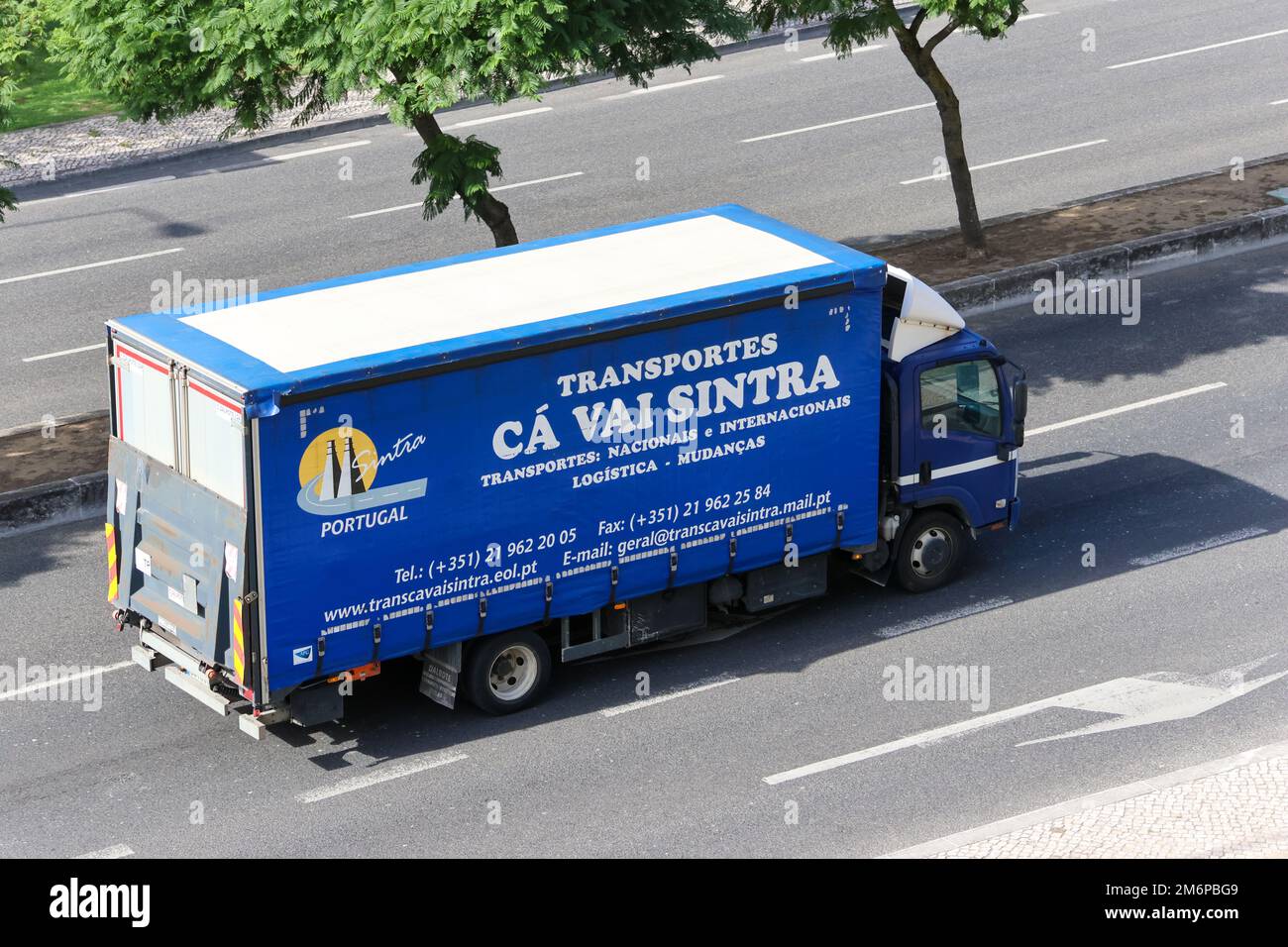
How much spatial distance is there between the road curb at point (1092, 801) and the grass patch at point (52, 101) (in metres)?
22.5

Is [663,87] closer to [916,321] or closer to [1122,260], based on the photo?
[1122,260]

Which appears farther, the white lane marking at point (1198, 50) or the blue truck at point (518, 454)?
the white lane marking at point (1198, 50)

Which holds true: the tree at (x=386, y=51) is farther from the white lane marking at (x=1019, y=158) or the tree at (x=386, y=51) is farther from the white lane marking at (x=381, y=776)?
the white lane marking at (x=1019, y=158)

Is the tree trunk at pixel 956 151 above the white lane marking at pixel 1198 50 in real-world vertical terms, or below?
below

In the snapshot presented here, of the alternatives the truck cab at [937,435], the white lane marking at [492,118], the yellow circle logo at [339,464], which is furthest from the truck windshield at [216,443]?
the white lane marking at [492,118]

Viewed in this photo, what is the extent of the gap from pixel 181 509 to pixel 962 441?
6382 millimetres

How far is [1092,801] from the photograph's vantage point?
39.4ft

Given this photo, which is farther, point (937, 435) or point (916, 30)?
point (916, 30)

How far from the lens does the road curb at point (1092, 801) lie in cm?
1159

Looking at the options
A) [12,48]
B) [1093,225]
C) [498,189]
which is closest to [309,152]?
[498,189]

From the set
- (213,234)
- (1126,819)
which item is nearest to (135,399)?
(1126,819)

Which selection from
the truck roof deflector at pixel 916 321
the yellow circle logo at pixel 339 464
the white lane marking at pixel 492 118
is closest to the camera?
the yellow circle logo at pixel 339 464

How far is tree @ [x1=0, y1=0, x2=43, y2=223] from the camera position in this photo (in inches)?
656

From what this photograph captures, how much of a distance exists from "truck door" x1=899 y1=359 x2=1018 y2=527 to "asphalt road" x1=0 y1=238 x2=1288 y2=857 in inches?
34.3
